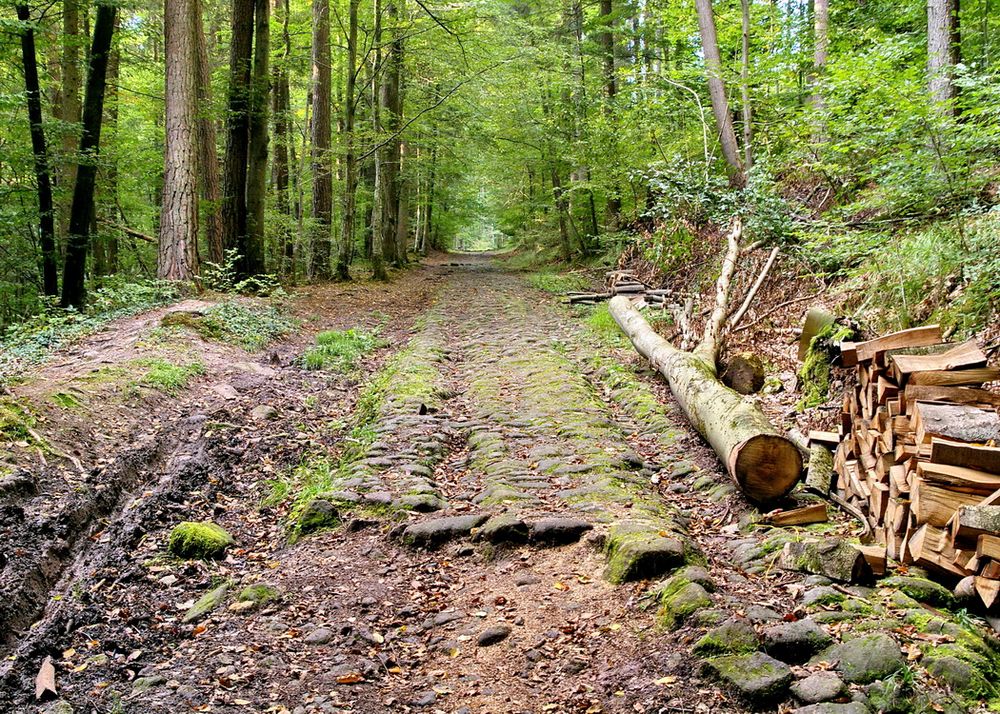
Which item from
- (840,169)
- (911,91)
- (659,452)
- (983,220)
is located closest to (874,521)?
(659,452)

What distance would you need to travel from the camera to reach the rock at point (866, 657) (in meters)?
3.11

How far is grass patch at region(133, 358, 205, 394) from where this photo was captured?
285 inches

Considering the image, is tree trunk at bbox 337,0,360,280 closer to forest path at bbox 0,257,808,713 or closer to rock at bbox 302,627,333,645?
forest path at bbox 0,257,808,713

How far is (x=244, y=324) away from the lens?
1061cm

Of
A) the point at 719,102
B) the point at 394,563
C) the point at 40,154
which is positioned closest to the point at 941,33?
the point at 719,102

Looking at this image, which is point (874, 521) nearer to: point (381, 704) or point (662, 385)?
point (381, 704)

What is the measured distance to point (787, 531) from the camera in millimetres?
4824

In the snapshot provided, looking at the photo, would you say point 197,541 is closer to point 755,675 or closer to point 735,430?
point 755,675

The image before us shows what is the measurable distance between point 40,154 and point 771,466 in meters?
13.0

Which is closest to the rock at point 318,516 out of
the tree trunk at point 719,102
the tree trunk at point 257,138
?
the tree trunk at point 257,138

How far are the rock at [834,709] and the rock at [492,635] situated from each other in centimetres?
158

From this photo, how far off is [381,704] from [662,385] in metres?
6.28

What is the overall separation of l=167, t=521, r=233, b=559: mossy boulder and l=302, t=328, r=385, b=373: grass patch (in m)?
4.83

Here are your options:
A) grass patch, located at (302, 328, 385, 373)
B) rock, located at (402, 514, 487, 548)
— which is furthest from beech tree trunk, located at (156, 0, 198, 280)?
rock, located at (402, 514, 487, 548)
